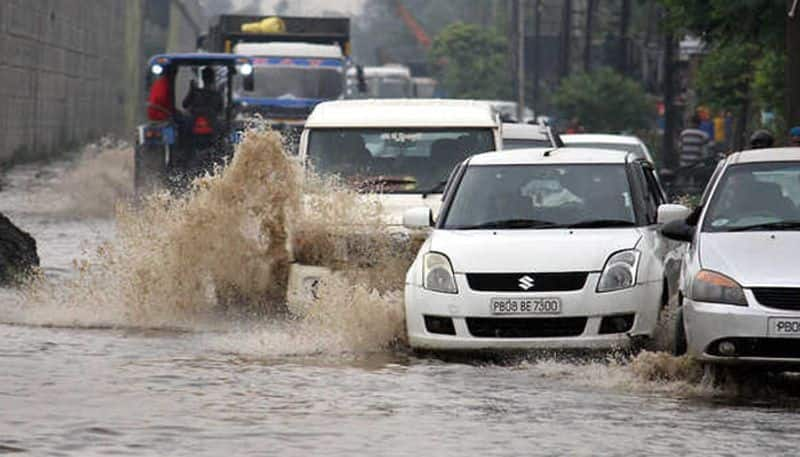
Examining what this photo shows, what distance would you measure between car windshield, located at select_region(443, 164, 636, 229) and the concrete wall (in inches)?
1162

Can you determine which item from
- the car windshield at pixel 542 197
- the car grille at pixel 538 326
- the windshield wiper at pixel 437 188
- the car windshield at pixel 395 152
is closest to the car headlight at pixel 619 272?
the car grille at pixel 538 326

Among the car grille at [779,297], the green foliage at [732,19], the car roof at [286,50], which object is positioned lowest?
the car grille at [779,297]

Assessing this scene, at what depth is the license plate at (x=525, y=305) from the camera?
1359 centimetres

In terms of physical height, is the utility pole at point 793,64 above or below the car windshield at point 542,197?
above

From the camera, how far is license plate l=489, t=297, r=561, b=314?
44.6 feet

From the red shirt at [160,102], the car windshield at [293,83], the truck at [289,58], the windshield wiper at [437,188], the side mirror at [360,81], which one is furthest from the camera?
the side mirror at [360,81]

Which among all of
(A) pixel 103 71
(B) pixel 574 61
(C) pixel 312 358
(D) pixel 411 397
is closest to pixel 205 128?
(C) pixel 312 358

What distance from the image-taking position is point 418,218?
48.1ft

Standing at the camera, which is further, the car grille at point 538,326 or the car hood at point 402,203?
the car hood at point 402,203

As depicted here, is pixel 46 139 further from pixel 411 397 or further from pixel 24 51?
pixel 411 397

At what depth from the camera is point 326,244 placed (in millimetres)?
16156

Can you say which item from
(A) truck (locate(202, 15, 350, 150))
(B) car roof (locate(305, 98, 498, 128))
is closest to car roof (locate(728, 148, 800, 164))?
(B) car roof (locate(305, 98, 498, 128))

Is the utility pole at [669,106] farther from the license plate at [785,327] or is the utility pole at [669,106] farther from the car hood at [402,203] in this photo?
the license plate at [785,327]

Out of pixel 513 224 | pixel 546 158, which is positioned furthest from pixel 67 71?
pixel 513 224
